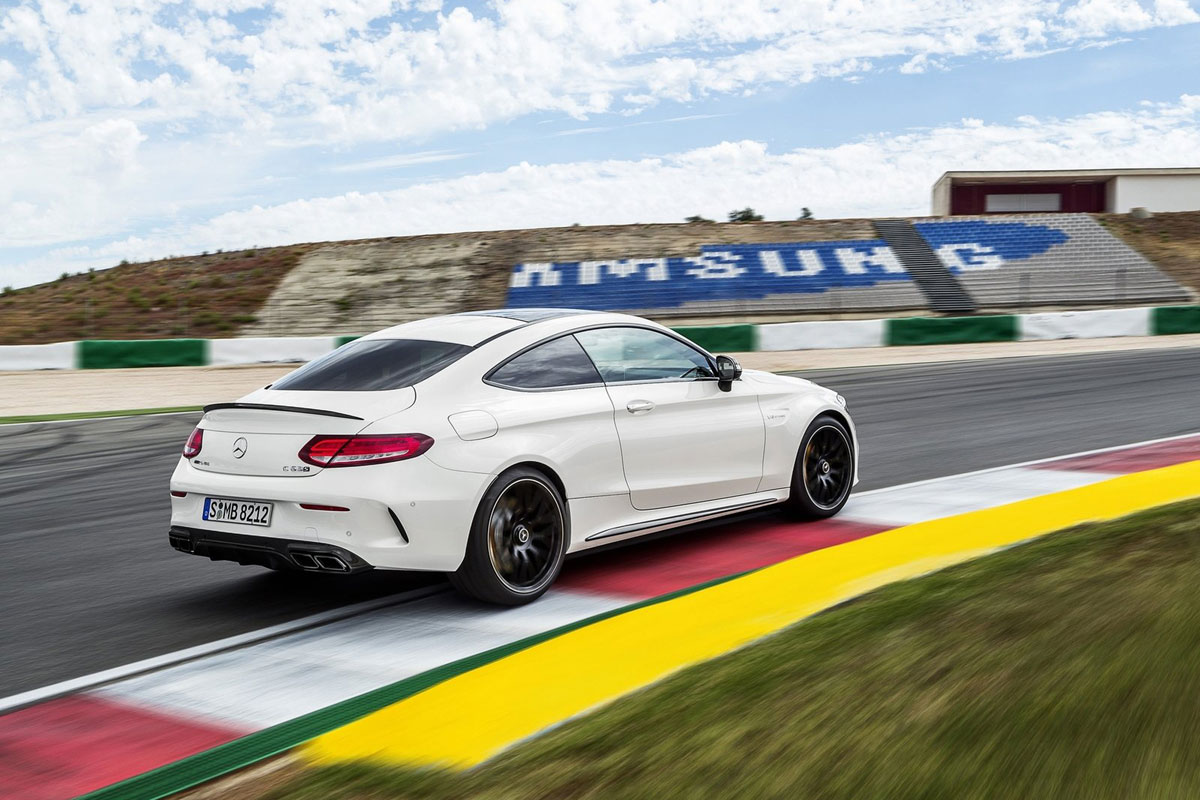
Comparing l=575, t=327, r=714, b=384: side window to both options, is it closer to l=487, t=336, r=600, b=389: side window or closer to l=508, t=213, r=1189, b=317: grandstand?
l=487, t=336, r=600, b=389: side window

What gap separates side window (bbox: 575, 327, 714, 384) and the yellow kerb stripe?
1.20m

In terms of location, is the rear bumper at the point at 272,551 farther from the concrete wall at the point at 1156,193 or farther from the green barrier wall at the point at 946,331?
the concrete wall at the point at 1156,193

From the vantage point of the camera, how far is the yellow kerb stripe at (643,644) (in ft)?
12.2

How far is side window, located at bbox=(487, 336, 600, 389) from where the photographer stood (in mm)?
5723

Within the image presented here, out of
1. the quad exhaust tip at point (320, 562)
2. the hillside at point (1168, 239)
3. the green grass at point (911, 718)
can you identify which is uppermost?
the hillside at point (1168, 239)

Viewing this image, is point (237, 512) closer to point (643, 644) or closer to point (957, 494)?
point (643, 644)

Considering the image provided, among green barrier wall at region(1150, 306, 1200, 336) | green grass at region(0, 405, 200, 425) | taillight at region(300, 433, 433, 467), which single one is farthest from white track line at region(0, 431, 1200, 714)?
green barrier wall at region(1150, 306, 1200, 336)

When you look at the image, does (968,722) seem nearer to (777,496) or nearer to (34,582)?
(777,496)

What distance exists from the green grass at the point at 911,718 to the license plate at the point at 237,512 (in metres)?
1.62

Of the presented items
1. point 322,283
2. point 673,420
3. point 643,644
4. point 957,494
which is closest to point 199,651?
point 643,644

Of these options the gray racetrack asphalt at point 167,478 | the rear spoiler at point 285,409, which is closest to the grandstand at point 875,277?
the gray racetrack asphalt at point 167,478

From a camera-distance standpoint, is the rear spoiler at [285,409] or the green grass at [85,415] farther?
the green grass at [85,415]

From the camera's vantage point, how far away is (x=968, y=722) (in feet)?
11.1

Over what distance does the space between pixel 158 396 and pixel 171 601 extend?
608 inches
